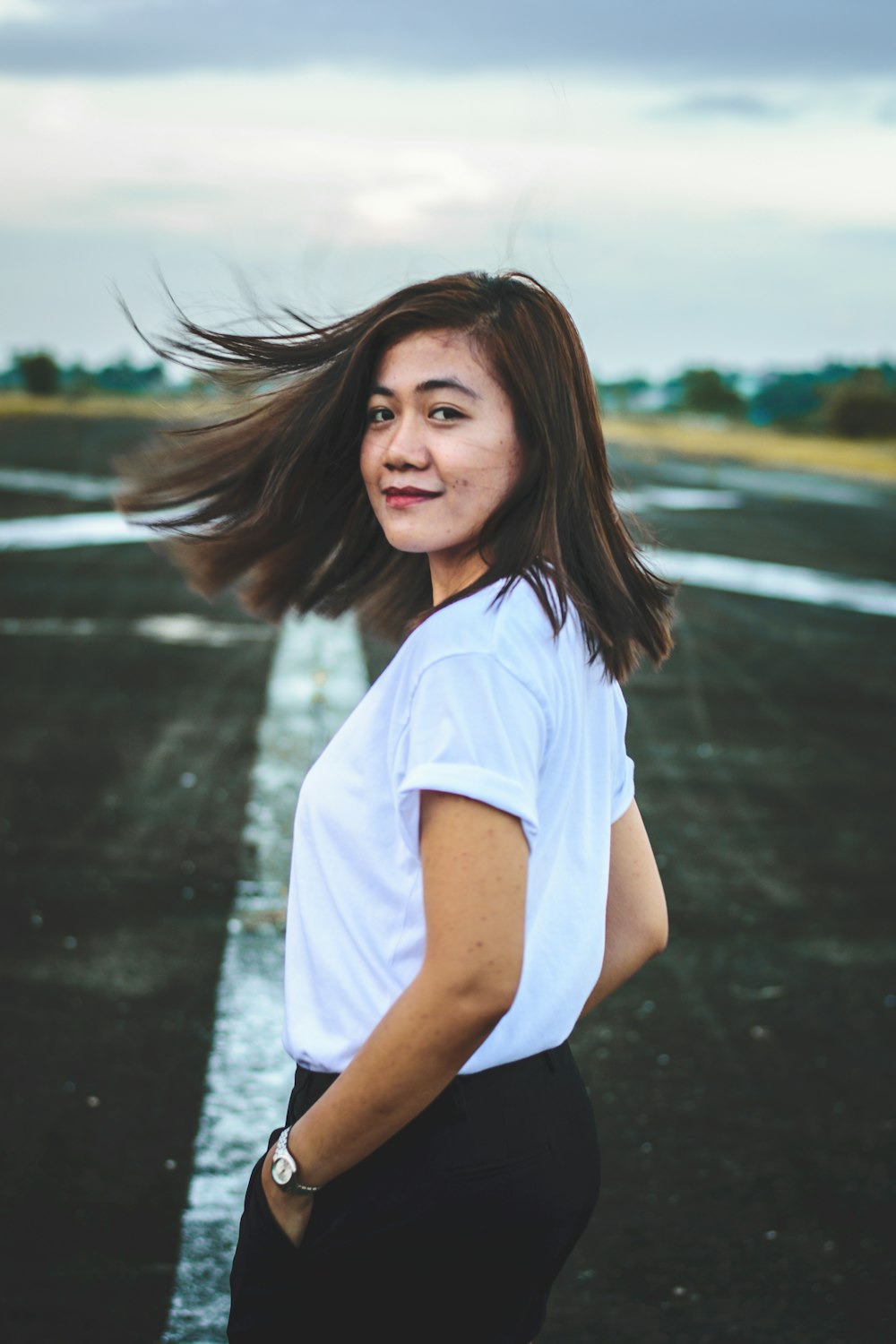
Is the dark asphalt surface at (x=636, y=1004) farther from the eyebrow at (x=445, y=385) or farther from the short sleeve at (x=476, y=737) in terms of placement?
the short sleeve at (x=476, y=737)

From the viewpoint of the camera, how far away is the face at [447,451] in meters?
1.89

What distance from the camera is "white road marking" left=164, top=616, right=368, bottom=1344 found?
3.22 meters

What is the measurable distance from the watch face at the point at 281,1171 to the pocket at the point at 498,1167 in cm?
20

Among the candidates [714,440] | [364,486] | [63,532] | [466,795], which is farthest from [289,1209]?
[714,440]

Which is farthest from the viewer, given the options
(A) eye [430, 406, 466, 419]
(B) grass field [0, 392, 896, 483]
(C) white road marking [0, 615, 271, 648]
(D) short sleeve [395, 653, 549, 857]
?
(B) grass field [0, 392, 896, 483]

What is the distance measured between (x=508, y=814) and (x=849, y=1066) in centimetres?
320

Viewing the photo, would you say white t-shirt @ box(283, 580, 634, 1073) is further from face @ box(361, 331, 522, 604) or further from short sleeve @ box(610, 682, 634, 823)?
face @ box(361, 331, 522, 604)

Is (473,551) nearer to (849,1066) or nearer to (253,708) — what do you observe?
(849,1066)

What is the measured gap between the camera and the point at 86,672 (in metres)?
9.02

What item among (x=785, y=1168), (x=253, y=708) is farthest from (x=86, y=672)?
(x=785, y=1168)

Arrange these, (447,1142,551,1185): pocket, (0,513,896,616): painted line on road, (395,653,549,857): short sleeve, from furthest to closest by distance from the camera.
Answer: (0,513,896,616): painted line on road → (447,1142,551,1185): pocket → (395,653,549,857): short sleeve

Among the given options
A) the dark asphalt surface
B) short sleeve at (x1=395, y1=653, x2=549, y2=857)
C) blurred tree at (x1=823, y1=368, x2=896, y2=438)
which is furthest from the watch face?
blurred tree at (x1=823, y1=368, x2=896, y2=438)

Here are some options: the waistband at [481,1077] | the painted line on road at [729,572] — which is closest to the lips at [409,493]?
the waistband at [481,1077]

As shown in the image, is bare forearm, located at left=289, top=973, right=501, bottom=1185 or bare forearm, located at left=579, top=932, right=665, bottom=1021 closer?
bare forearm, located at left=289, top=973, right=501, bottom=1185
